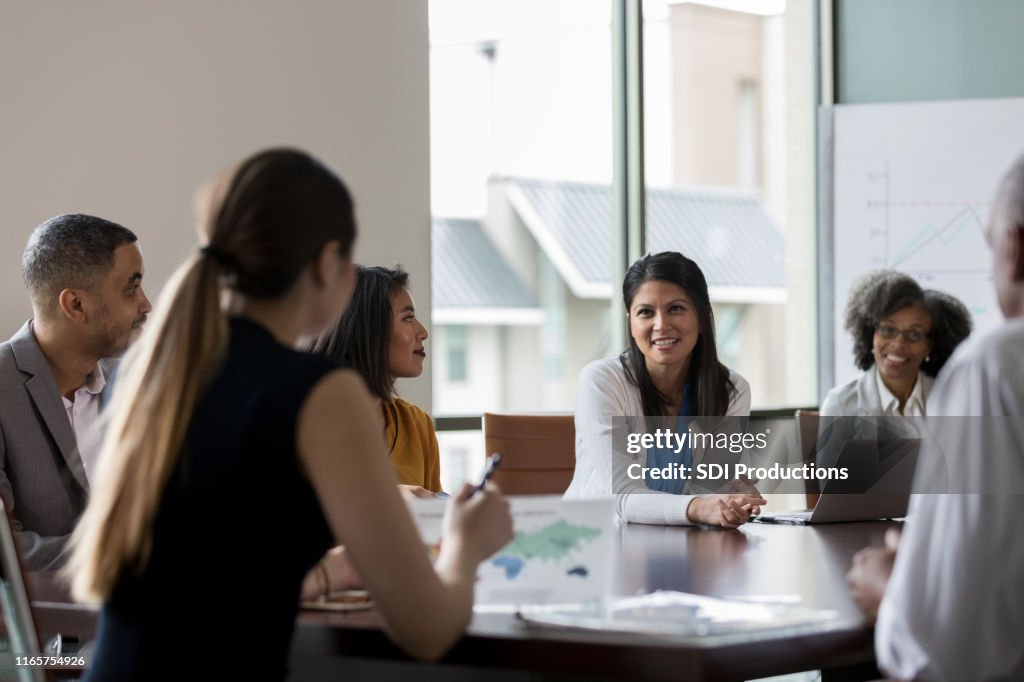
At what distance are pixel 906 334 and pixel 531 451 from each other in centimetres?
163

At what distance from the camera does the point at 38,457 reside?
2.50 metres

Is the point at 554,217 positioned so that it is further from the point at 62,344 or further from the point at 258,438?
the point at 258,438

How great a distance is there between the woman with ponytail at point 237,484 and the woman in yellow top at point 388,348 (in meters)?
1.43

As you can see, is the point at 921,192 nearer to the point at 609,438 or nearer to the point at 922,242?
the point at 922,242

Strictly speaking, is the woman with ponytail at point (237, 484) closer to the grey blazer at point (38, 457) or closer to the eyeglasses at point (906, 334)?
the grey blazer at point (38, 457)

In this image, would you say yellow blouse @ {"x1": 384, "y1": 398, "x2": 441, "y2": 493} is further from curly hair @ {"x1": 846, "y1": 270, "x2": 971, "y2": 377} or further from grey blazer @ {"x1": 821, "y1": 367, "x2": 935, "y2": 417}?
curly hair @ {"x1": 846, "y1": 270, "x2": 971, "y2": 377}

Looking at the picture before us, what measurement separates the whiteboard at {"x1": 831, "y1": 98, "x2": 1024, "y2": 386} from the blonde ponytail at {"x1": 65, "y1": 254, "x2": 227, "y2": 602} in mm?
4758

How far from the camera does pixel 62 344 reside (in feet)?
8.86

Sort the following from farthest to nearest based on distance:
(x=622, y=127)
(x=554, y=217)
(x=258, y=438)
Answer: (x=554, y=217) → (x=622, y=127) → (x=258, y=438)

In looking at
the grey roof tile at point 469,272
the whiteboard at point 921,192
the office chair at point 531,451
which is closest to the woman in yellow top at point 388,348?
the office chair at point 531,451

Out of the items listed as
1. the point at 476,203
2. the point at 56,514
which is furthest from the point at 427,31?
the point at 56,514

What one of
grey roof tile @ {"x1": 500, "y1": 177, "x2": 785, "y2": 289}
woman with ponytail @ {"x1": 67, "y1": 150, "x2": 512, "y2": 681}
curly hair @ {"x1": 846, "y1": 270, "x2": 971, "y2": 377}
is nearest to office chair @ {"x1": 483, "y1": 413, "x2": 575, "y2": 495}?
curly hair @ {"x1": 846, "y1": 270, "x2": 971, "y2": 377}

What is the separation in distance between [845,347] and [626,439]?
301 cm

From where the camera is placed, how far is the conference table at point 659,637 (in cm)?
144
